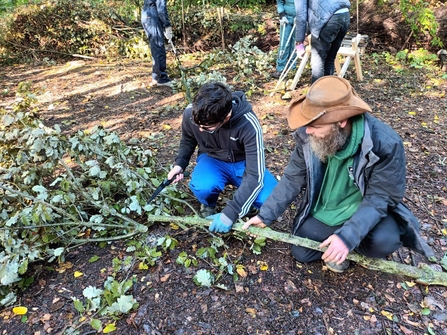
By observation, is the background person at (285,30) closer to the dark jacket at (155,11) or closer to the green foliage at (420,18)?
the dark jacket at (155,11)

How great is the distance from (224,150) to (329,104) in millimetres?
1135

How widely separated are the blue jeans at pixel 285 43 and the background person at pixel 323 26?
1043 millimetres

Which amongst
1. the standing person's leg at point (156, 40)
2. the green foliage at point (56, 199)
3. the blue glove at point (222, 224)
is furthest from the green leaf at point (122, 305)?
the standing person's leg at point (156, 40)

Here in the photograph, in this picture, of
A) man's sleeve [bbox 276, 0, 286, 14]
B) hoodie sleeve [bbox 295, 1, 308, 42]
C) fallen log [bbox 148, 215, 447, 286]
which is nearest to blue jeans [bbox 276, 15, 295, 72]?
man's sleeve [bbox 276, 0, 286, 14]

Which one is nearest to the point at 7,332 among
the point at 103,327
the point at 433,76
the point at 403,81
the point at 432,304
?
the point at 103,327

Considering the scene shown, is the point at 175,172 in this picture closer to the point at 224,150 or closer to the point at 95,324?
the point at 224,150

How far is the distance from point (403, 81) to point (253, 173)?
15.4ft

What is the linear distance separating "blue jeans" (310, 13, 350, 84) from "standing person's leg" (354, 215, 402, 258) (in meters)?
2.92

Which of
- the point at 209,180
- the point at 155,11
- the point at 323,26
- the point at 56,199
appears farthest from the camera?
the point at 155,11

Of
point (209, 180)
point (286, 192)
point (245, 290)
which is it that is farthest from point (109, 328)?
point (286, 192)

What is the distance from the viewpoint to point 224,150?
8.95 feet

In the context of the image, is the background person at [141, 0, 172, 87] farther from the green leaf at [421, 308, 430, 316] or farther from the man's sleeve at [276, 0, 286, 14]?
the green leaf at [421, 308, 430, 316]

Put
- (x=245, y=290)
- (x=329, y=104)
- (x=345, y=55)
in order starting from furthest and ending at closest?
(x=345, y=55) → (x=245, y=290) → (x=329, y=104)

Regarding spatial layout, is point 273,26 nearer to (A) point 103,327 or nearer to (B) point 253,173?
(B) point 253,173
